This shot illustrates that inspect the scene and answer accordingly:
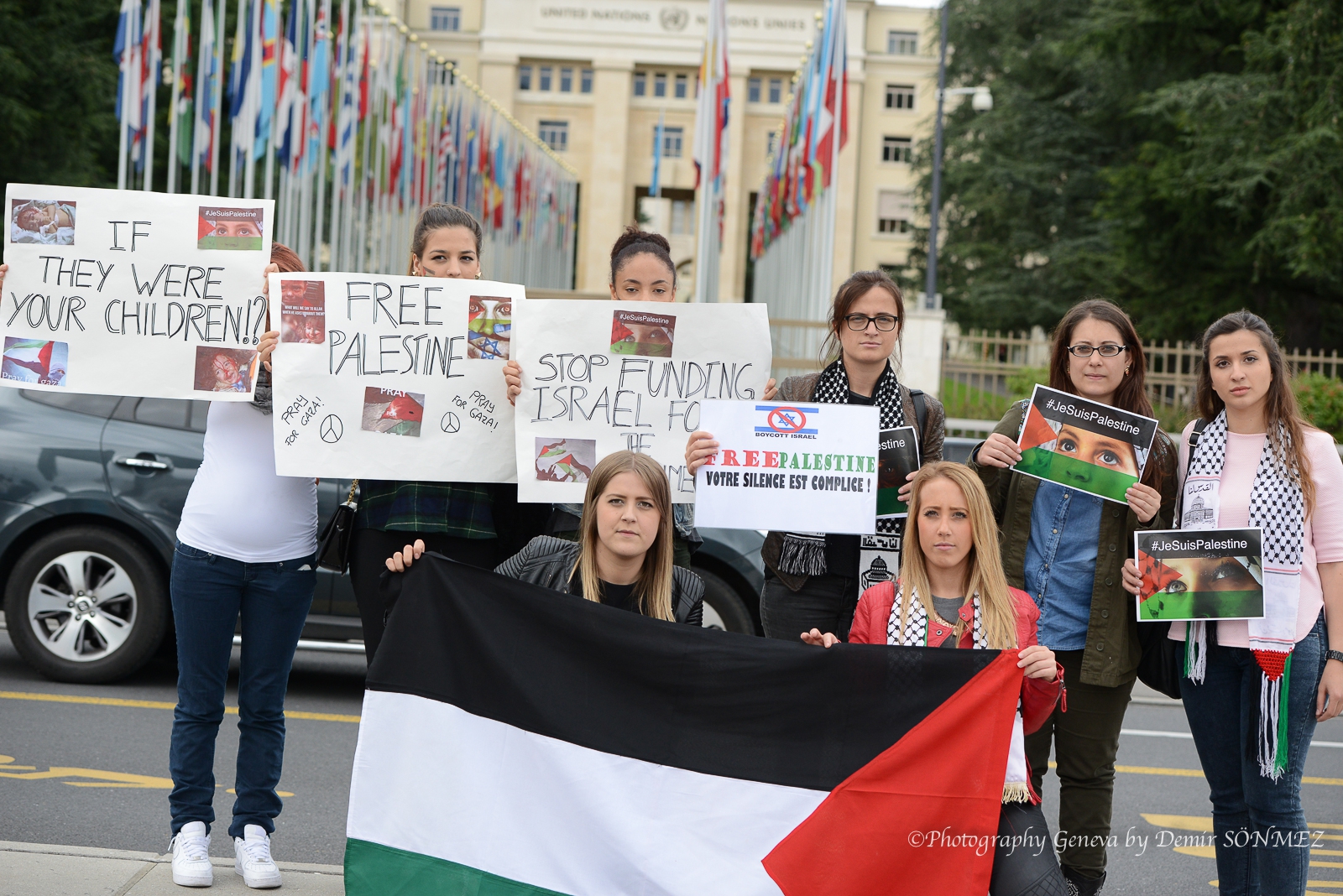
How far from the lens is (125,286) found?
450cm

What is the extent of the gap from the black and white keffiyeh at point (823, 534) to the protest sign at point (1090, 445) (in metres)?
0.42

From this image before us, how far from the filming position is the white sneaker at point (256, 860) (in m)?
4.22

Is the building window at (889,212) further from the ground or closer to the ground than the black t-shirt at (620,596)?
further from the ground

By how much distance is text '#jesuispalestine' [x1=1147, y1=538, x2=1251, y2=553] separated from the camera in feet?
12.7

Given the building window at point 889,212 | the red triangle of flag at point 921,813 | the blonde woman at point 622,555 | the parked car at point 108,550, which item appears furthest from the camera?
the building window at point 889,212

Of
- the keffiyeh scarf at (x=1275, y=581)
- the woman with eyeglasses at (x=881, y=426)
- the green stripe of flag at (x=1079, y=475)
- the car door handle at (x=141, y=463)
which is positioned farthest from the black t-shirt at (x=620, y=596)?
the car door handle at (x=141, y=463)

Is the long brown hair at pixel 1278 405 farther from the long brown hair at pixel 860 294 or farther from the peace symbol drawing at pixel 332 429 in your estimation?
the peace symbol drawing at pixel 332 429

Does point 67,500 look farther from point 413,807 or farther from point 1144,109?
point 1144,109

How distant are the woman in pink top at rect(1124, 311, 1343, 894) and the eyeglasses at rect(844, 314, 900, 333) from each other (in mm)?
981

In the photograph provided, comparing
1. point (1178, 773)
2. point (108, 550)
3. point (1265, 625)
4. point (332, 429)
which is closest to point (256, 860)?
point (332, 429)

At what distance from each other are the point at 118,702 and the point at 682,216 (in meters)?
80.0

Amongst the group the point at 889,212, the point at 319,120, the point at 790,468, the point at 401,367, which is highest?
the point at 889,212

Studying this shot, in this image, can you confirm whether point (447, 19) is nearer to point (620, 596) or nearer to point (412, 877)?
point (620, 596)

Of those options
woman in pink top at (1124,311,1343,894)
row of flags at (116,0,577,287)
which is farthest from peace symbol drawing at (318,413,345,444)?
row of flags at (116,0,577,287)
